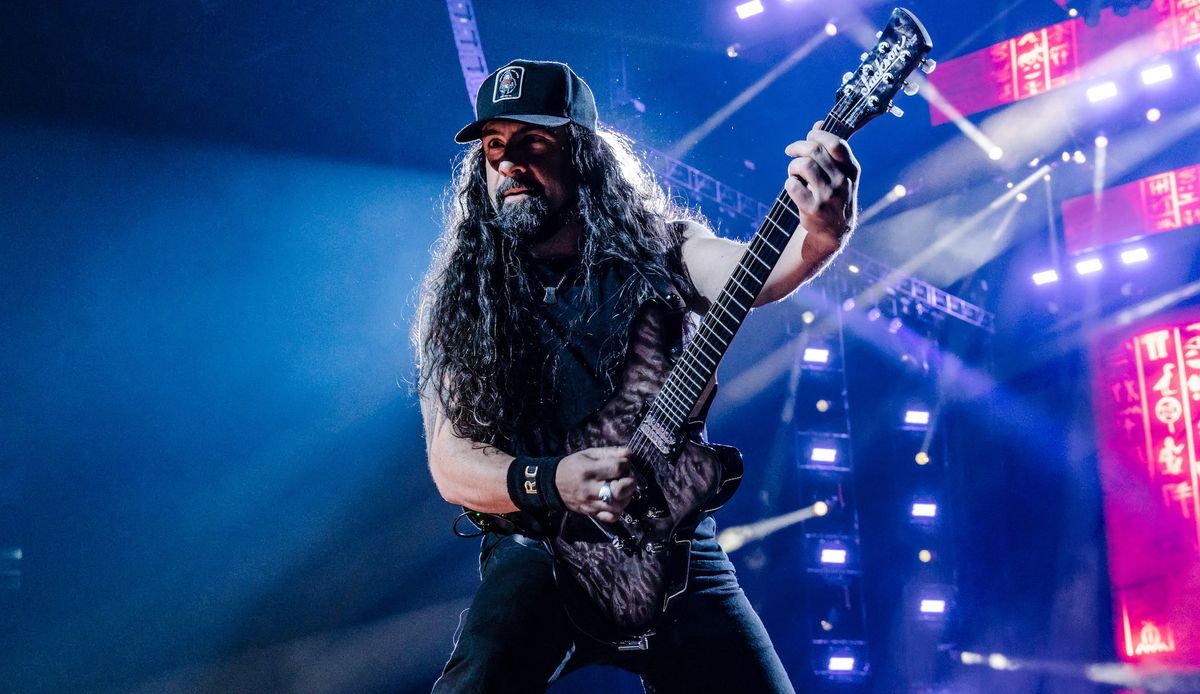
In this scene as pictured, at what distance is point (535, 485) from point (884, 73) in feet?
4.50

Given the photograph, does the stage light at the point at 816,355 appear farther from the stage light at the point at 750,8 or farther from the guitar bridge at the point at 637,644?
the guitar bridge at the point at 637,644

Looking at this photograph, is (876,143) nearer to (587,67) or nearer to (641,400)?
(587,67)

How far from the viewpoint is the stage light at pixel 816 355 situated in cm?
1206

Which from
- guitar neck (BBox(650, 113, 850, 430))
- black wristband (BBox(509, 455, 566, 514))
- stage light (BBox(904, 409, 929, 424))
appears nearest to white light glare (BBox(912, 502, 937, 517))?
stage light (BBox(904, 409, 929, 424))

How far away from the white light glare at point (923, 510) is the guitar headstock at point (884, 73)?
11983 mm

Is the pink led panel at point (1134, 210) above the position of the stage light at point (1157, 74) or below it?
below

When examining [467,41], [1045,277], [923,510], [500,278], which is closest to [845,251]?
[1045,277]

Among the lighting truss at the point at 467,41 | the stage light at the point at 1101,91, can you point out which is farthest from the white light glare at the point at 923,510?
the lighting truss at the point at 467,41

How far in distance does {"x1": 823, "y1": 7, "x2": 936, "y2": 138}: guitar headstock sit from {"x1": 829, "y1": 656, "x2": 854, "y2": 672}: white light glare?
34.9ft

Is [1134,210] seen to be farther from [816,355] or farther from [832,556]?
[832,556]

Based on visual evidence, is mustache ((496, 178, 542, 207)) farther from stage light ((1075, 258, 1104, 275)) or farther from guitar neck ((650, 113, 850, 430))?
stage light ((1075, 258, 1104, 275))

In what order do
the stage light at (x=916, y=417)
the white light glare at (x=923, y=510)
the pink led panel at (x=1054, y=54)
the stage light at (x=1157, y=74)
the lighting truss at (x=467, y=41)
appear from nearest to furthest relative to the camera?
the lighting truss at (x=467, y=41)
the pink led panel at (x=1054, y=54)
the stage light at (x=1157, y=74)
the white light glare at (x=923, y=510)
the stage light at (x=916, y=417)

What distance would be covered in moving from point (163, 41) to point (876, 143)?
11.0 metres

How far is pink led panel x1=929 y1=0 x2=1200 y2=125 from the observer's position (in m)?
11.0
